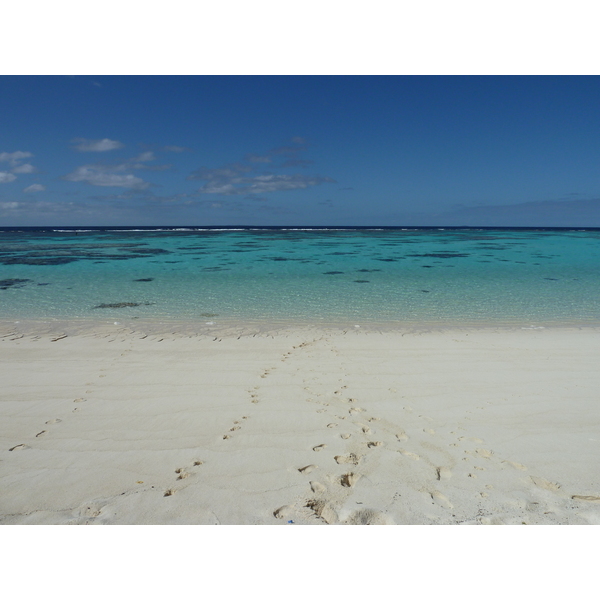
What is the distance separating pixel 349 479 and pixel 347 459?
279mm

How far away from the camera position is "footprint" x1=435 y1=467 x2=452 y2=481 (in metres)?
2.98

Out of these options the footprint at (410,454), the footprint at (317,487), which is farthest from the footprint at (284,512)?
the footprint at (410,454)

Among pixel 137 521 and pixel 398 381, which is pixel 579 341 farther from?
pixel 137 521

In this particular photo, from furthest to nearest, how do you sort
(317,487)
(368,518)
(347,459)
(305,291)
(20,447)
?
(305,291), (20,447), (347,459), (317,487), (368,518)

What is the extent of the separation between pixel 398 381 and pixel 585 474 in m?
2.16

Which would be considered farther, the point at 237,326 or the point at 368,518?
the point at 237,326

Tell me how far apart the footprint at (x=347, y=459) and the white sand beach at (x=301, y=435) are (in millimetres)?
14

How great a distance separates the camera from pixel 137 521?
8.47ft

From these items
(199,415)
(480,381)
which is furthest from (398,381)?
(199,415)

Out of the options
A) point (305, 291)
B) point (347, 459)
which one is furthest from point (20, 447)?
point (305, 291)

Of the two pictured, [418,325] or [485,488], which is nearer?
[485,488]

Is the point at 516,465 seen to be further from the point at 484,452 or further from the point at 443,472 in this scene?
the point at 443,472

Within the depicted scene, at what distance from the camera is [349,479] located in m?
2.93
